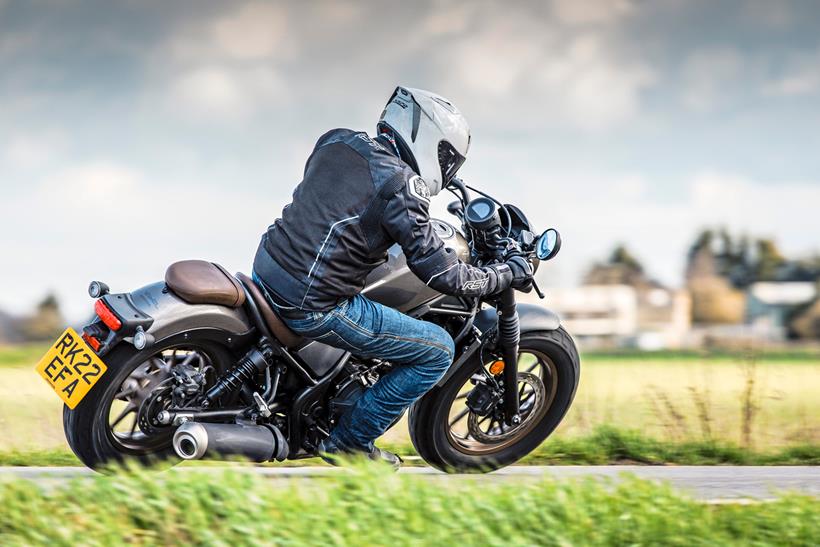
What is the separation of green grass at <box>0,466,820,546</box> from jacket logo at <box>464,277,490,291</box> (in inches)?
35.9

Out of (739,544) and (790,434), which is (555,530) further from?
(790,434)

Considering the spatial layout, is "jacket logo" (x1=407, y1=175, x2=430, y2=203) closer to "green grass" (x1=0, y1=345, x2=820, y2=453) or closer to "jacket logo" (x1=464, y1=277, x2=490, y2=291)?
"jacket logo" (x1=464, y1=277, x2=490, y2=291)

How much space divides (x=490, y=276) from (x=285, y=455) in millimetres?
1242

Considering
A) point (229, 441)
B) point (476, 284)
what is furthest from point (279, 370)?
point (476, 284)

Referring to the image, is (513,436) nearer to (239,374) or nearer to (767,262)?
(239,374)

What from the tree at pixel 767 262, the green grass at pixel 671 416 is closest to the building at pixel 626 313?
the tree at pixel 767 262

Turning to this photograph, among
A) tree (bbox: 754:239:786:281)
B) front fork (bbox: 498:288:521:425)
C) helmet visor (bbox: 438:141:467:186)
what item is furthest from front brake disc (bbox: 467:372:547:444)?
tree (bbox: 754:239:786:281)

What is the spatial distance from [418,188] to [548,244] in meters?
0.81

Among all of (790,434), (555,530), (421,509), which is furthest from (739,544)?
(790,434)

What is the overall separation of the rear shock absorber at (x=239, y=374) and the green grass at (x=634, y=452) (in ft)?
4.59

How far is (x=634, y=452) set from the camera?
21.6ft

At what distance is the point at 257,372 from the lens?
5.03 m

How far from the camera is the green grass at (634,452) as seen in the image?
645cm

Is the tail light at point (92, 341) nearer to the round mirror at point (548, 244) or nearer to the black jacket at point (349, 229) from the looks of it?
the black jacket at point (349, 229)
